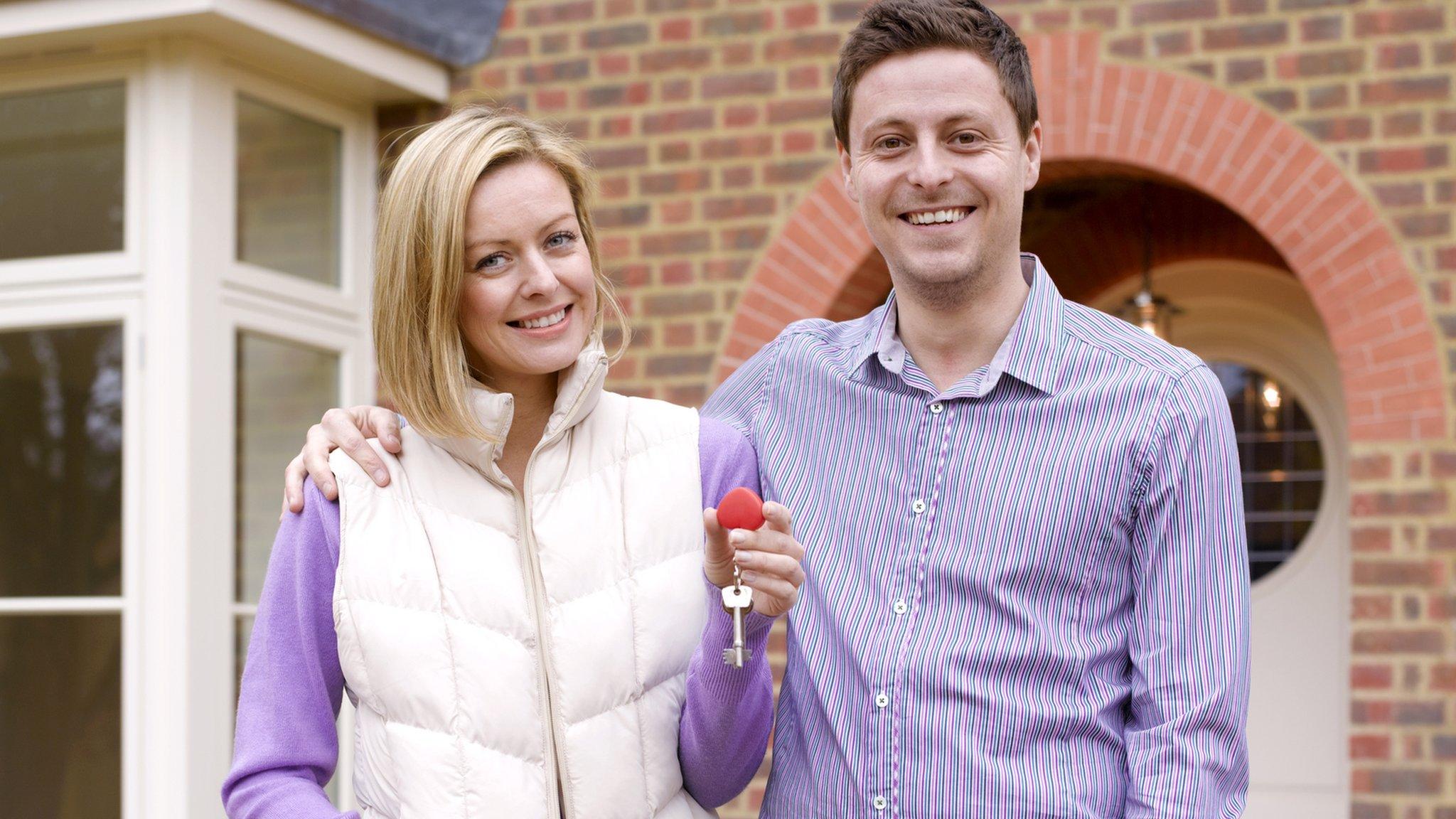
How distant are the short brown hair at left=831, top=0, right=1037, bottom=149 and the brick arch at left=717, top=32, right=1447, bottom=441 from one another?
235cm

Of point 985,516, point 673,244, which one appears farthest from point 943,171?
point 673,244

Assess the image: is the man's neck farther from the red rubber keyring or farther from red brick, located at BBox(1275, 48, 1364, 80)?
red brick, located at BBox(1275, 48, 1364, 80)

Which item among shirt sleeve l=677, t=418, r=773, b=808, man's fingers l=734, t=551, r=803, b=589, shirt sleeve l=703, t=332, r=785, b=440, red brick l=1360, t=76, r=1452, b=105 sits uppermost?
red brick l=1360, t=76, r=1452, b=105

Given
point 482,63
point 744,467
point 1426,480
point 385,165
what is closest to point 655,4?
A: point 482,63

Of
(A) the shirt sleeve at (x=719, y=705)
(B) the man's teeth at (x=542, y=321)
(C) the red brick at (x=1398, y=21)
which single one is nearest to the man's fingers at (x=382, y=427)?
(B) the man's teeth at (x=542, y=321)

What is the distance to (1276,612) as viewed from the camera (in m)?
5.98

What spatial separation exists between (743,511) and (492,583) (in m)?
0.37

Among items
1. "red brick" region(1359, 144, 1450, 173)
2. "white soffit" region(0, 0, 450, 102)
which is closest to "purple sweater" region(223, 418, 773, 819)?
"white soffit" region(0, 0, 450, 102)

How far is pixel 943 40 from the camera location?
85.0 inches

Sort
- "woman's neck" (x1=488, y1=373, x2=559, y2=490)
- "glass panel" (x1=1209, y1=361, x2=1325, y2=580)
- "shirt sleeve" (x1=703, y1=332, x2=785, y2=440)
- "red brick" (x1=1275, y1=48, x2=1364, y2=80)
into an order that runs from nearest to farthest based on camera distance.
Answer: "woman's neck" (x1=488, y1=373, x2=559, y2=490)
"shirt sleeve" (x1=703, y1=332, x2=785, y2=440)
"red brick" (x1=1275, y1=48, x2=1364, y2=80)
"glass panel" (x1=1209, y1=361, x2=1325, y2=580)

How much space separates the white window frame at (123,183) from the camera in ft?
15.4

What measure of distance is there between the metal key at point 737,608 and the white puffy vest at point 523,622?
0.55 feet

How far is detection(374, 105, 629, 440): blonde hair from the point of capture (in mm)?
1994

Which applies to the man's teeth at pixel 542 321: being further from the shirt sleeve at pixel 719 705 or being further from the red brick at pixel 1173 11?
the red brick at pixel 1173 11
